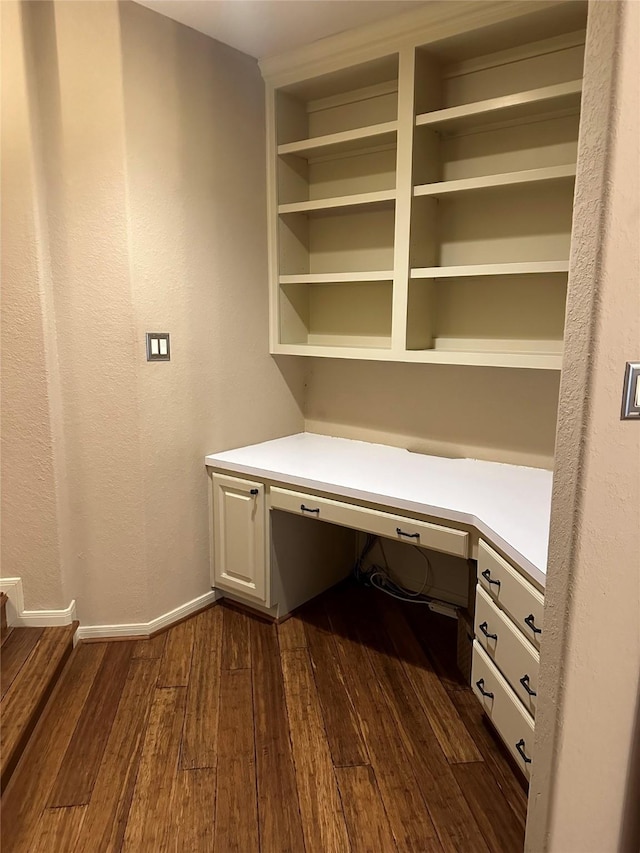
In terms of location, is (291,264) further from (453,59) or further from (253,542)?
(253,542)

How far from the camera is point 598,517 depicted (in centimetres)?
111

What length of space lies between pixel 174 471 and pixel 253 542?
49 cm

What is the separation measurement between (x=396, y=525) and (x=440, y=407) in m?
0.78

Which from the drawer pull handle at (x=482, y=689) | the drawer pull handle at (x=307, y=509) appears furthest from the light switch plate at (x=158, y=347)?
the drawer pull handle at (x=482, y=689)

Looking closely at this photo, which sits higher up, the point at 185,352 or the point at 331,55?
the point at 331,55

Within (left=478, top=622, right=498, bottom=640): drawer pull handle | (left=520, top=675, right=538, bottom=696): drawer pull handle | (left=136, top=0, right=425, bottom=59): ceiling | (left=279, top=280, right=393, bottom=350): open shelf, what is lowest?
(left=520, top=675, right=538, bottom=696): drawer pull handle

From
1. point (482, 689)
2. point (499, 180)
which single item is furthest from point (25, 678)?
point (499, 180)

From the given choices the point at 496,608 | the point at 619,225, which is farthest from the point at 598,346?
the point at 496,608

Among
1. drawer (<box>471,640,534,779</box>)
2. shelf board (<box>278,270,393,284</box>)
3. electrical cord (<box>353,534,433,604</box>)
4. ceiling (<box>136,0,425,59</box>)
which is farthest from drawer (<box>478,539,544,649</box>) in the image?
ceiling (<box>136,0,425,59</box>)

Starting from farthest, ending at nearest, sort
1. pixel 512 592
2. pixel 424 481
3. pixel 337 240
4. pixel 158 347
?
pixel 337 240
pixel 158 347
pixel 424 481
pixel 512 592

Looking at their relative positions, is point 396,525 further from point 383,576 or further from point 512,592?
point 383,576

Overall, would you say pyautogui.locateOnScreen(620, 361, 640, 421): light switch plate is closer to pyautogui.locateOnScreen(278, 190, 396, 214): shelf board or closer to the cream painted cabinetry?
the cream painted cabinetry

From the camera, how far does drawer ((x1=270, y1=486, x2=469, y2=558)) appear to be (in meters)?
2.07

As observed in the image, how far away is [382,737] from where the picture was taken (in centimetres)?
203
